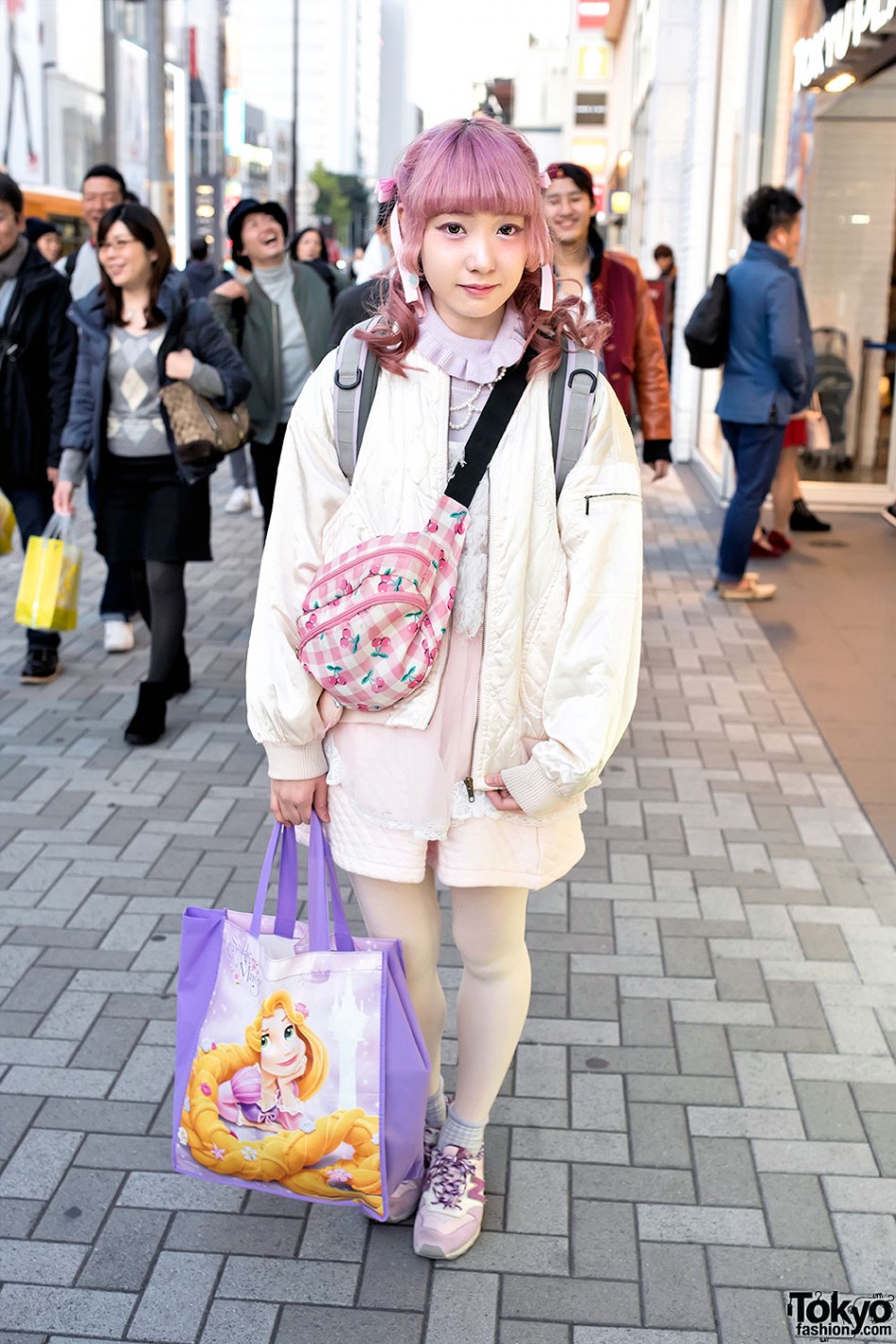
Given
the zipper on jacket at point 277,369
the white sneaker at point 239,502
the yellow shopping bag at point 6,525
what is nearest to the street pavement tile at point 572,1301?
the yellow shopping bag at point 6,525

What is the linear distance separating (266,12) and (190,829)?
168 m

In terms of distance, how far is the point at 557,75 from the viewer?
8019 centimetres

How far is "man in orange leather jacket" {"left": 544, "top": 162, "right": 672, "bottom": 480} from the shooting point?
5.23m

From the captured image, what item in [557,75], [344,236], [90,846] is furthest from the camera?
[344,236]

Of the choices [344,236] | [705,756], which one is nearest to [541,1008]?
[705,756]

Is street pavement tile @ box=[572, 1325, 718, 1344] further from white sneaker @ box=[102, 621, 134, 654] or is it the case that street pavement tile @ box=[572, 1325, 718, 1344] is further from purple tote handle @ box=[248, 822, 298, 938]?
white sneaker @ box=[102, 621, 134, 654]

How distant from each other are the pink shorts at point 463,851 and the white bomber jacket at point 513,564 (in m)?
0.10

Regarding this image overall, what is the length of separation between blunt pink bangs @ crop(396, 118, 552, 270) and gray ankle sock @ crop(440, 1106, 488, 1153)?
160 cm

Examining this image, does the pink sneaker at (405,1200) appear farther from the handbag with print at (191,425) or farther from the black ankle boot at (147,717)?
the handbag with print at (191,425)

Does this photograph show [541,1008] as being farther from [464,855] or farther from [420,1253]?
[464,855]

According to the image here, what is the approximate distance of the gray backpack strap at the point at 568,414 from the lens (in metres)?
2.43

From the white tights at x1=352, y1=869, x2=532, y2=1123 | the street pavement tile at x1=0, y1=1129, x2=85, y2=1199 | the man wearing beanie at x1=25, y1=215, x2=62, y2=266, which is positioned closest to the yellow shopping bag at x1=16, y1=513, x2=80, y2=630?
the man wearing beanie at x1=25, y1=215, x2=62, y2=266

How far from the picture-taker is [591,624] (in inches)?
96.0

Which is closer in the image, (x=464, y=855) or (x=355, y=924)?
(x=464, y=855)
